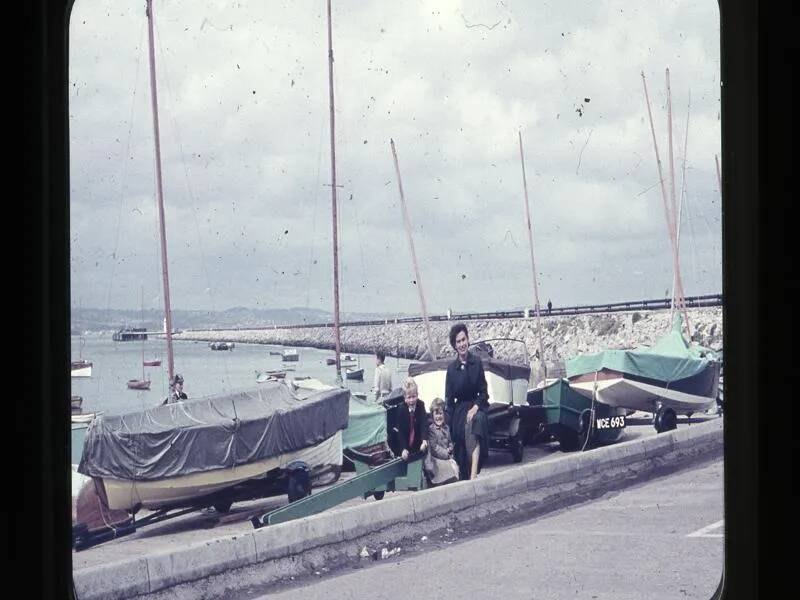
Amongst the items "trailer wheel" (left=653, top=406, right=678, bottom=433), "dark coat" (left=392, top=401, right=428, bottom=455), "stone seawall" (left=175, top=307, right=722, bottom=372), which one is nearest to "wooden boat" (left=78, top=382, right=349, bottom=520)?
"stone seawall" (left=175, top=307, right=722, bottom=372)

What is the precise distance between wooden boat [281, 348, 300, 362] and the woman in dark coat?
1.10 meters

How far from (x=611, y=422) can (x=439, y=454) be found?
1584mm

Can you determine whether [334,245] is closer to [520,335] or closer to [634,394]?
[520,335]

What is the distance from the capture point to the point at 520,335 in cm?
668

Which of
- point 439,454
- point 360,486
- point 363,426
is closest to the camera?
point 360,486

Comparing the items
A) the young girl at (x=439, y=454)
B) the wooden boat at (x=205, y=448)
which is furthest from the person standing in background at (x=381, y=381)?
the wooden boat at (x=205, y=448)

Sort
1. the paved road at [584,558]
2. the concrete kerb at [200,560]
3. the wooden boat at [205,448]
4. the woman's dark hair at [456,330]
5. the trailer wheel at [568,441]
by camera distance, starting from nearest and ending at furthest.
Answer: the concrete kerb at [200,560], the paved road at [584,558], the wooden boat at [205,448], the woman's dark hair at [456,330], the trailer wheel at [568,441]

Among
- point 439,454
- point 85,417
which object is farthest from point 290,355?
point 439,454

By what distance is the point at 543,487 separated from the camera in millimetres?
6879

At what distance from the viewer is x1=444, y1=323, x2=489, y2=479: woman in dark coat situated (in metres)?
6.51

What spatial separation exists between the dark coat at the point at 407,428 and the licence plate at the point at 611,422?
1542 mm

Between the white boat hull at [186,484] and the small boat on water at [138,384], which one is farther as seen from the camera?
the small boat on water at [138,384]

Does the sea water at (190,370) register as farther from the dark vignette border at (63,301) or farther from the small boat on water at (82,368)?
the dark vignette border at (63,301)

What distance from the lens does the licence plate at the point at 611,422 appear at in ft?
23.9
